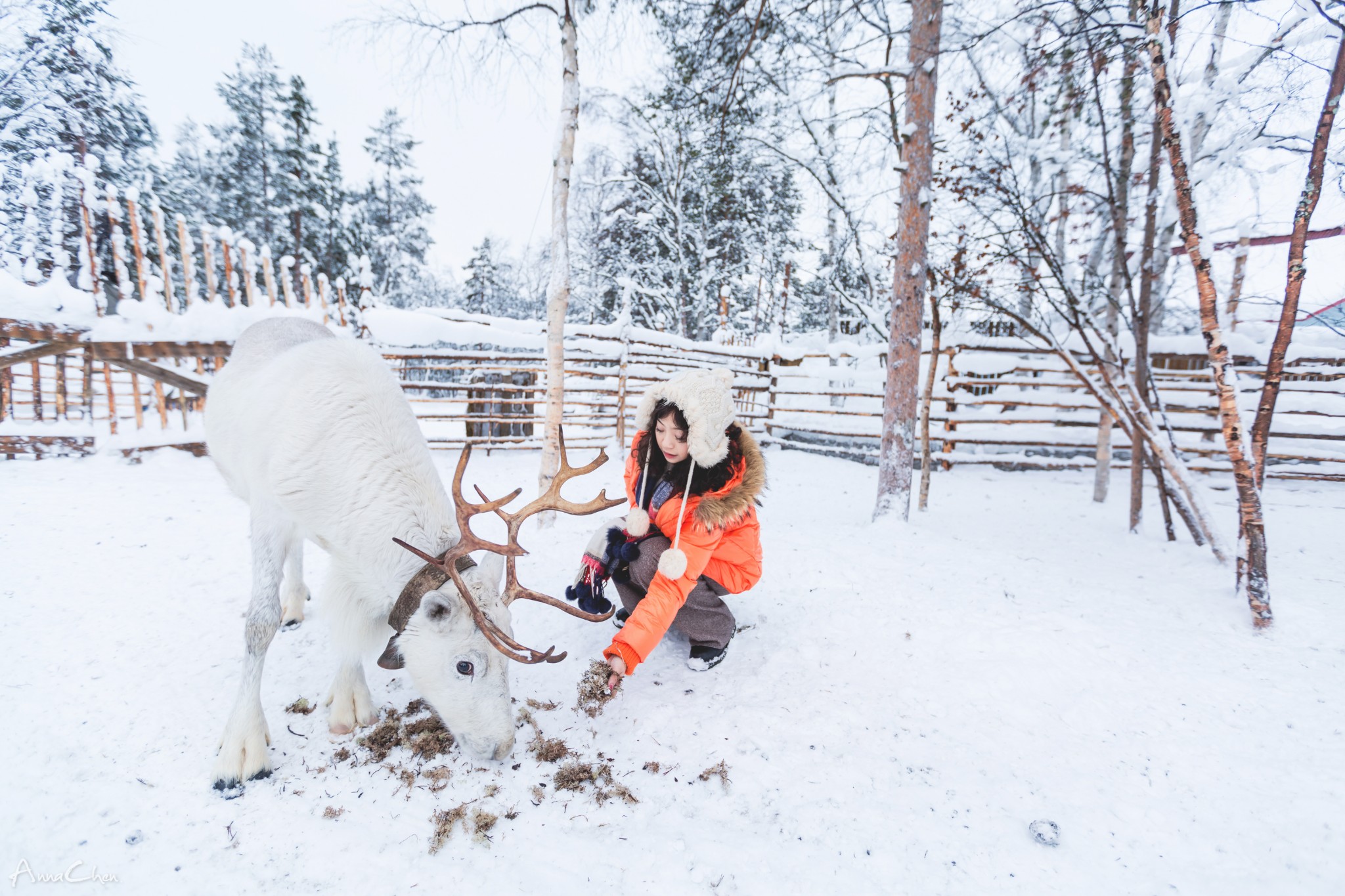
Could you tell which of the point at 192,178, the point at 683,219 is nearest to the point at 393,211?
the point at 192,178

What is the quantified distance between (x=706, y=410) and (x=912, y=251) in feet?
9.71

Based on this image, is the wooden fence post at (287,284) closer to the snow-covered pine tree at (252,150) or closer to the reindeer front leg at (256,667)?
the reindeer front leg at (256,667)

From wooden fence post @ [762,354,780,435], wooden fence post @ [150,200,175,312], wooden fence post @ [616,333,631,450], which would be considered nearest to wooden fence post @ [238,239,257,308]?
wooden fence post @ [150,200,175,312]

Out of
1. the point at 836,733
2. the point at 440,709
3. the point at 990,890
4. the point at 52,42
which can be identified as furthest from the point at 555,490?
the point at 52,42

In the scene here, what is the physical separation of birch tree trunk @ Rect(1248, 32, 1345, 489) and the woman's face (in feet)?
9.62

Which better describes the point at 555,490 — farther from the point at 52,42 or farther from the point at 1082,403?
the point at 1082,403

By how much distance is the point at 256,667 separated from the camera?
1990 millimetres

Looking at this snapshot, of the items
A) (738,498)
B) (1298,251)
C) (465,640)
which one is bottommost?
(465,640)

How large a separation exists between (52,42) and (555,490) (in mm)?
7466

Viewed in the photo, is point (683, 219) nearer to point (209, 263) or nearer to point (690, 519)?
point (209, 263)

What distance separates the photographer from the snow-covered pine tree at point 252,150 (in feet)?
56.2

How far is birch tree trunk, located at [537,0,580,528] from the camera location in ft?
12.8

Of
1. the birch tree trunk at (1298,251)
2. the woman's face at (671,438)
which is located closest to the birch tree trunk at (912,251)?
the birch tree trunk at (1298,251)

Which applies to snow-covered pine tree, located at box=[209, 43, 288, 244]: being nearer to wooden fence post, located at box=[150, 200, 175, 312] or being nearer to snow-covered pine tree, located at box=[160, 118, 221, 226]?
snow-covered pine tree, located at box=[160, 118, 221, 226]
